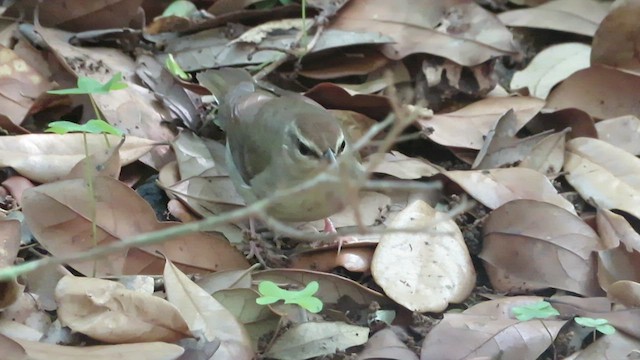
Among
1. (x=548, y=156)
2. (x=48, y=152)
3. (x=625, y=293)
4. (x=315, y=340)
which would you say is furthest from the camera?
(x=548, y=156)

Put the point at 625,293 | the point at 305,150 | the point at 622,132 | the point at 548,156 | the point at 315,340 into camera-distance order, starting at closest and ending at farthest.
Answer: the point at 315,340 → the point at 625,293 → the point at 305,150 → the point at 548,156 → the point at 622,132

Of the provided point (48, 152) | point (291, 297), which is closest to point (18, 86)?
point (48, 152)

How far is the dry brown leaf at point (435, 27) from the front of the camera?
432 cm

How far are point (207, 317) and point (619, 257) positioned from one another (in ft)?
4.97

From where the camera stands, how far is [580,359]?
2898 millimetres

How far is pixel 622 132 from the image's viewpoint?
4105 millimetres

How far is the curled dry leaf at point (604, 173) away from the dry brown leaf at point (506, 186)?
0.19 m

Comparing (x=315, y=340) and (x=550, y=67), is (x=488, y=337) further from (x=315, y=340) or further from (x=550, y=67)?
(x=550, y=67)

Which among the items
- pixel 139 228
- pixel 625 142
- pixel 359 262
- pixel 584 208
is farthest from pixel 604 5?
pixel 139 228

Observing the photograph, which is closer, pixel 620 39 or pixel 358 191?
pixel 358 191

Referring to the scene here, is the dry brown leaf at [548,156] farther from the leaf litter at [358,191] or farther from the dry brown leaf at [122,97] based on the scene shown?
the dry brown leaf at [122,97]

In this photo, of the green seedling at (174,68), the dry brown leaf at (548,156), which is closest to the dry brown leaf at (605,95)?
the dry brown leaf at (548,156)

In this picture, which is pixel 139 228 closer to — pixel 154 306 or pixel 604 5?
pixel 154 306

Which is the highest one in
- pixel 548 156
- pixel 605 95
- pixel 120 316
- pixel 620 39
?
pixel 620 39
